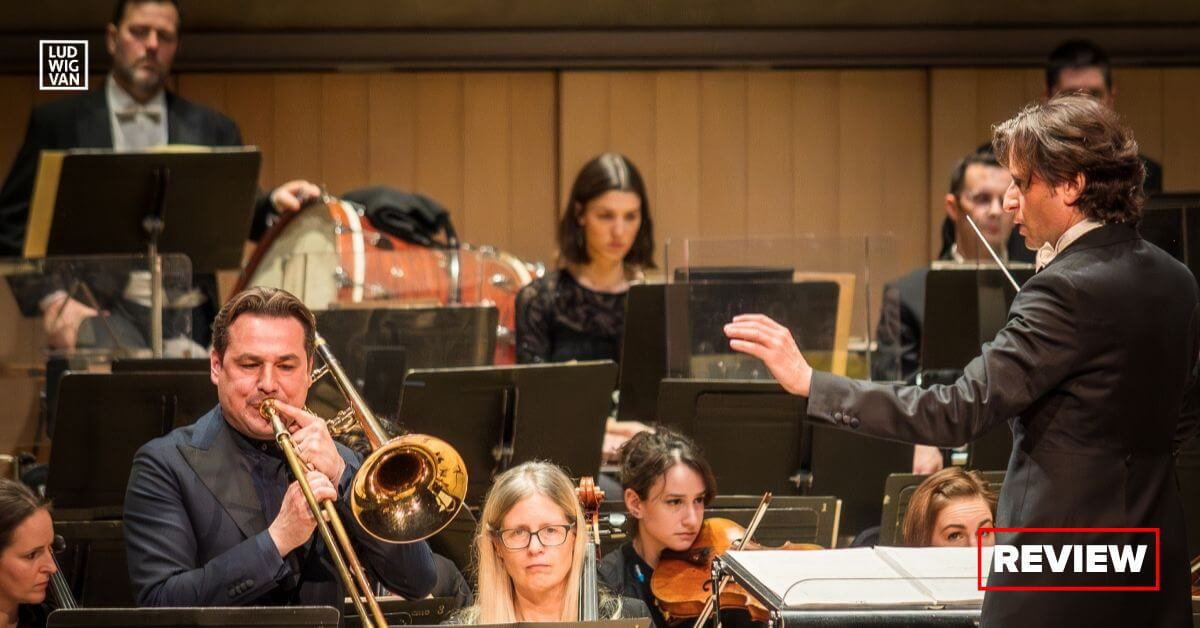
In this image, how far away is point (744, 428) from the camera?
382 cm

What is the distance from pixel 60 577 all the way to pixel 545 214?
3.76 m

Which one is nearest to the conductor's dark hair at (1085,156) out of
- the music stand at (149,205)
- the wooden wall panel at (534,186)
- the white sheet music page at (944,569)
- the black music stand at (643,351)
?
the white sheet music page at (944,569)

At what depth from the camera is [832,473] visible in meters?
3.86

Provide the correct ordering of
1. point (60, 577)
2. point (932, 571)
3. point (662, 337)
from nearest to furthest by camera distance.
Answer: point (932, 571)
point (60, 577)
point (662, 337)

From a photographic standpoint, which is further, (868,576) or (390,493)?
(390,493)

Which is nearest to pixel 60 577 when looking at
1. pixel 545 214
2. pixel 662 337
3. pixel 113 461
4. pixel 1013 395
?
pixel 113 461

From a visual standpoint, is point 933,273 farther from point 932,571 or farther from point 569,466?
point 932,571

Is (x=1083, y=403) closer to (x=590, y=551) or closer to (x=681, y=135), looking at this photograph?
(x=590, y=551)

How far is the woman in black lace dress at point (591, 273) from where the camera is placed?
180 inches

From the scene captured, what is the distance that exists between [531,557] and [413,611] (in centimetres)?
26

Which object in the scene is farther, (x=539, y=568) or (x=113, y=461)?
(x=113, y=461)

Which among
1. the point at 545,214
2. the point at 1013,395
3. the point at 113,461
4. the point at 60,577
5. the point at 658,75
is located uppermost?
the point at 658,75

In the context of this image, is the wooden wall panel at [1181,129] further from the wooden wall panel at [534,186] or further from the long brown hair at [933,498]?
the long brown hair at [933,498]

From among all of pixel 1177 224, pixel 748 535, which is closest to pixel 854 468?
pixel 748 535
